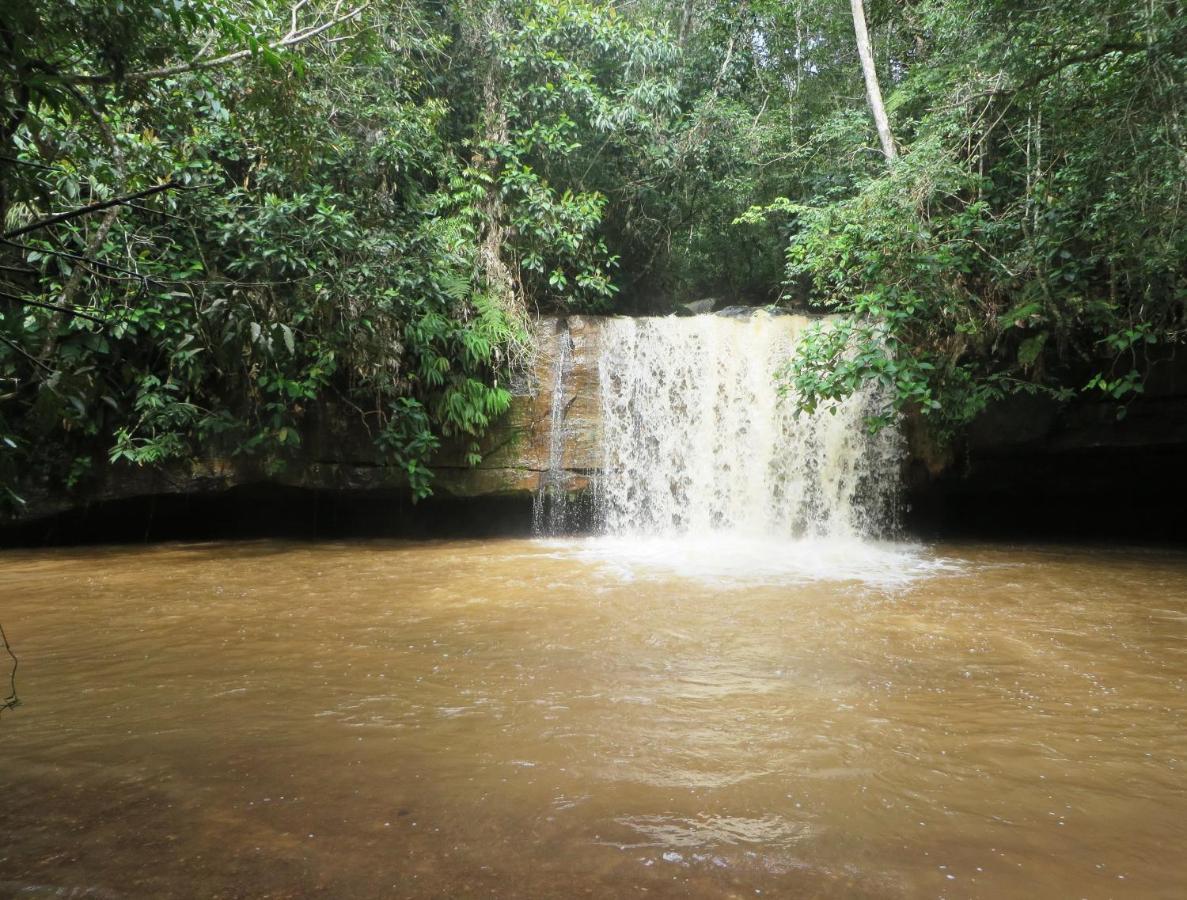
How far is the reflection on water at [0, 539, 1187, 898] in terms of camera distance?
2.28m

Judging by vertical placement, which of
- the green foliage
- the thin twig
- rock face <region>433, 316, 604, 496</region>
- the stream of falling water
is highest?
the green foliage

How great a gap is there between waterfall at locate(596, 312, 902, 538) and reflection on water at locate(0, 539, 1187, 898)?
383cm

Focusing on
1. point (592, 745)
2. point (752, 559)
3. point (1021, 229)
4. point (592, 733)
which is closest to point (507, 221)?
point (752, 559)

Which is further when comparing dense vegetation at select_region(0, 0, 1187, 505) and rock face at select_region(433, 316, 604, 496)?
rock face at select_region(433, 316, 604, 496)

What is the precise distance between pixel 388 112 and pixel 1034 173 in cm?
792

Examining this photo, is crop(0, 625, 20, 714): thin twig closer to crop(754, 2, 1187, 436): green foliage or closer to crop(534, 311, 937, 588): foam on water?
crop(534, 311, 937, 588): foam on water

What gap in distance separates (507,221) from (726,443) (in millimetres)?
4596

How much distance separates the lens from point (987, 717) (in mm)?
3506

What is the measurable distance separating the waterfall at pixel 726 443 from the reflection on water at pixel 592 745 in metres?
3.83

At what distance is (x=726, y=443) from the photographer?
10188 millimetres

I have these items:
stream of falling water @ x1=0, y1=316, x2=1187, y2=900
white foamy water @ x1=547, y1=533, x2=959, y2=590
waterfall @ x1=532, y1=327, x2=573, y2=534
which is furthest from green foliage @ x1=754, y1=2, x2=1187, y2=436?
waterfall @ x1=532, y1=327, x2=573, y2=534

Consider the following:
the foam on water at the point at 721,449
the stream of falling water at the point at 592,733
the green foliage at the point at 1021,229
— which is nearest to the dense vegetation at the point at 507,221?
the green foliage at the point at 1021,229

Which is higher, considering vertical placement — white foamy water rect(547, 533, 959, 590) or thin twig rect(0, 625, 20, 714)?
thin twig rect(0, 625, 20, 714)

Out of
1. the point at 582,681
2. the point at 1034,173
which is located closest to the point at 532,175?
the point at 1034,173
